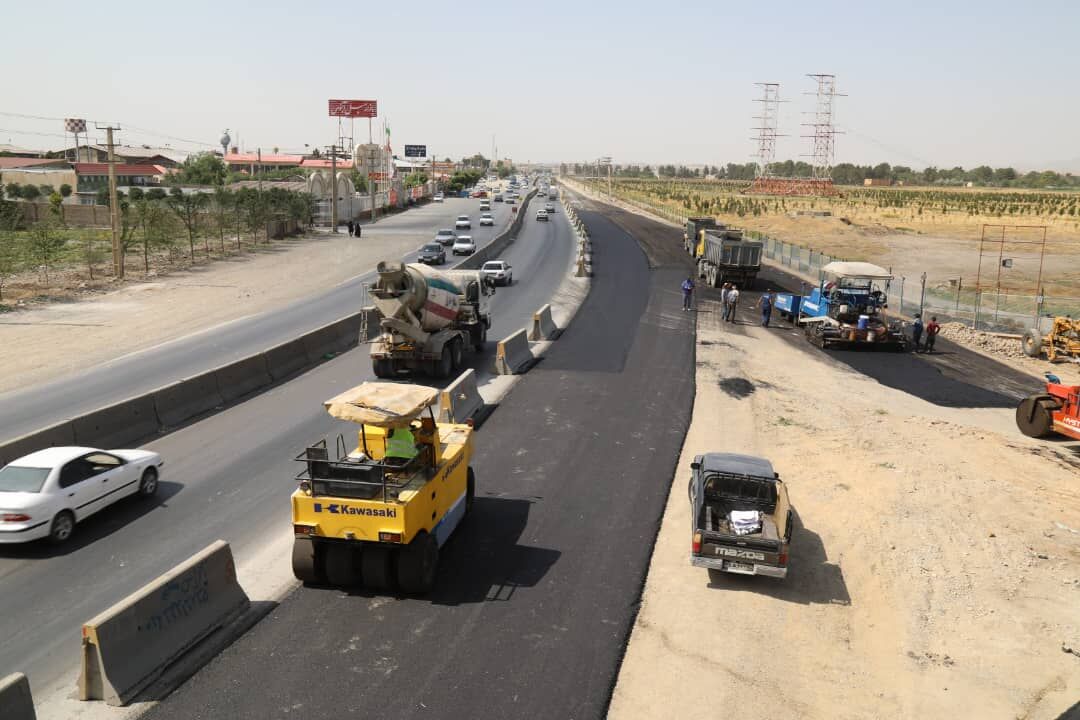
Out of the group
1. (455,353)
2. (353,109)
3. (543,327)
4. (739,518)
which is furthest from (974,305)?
(353,109)

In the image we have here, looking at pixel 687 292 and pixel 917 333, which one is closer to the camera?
pixel 917 333

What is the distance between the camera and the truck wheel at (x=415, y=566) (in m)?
12.4

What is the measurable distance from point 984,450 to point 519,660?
15.5m

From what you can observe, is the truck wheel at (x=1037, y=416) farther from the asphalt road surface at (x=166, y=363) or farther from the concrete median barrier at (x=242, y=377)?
the asphalt road surface at (x=166, y=363)

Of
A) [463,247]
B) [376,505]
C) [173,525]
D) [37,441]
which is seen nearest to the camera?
[376,505]

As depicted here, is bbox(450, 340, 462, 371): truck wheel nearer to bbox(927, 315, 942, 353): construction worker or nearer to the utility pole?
bbox(927, 315, 942, 353): construction worker

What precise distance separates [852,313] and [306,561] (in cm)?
2805

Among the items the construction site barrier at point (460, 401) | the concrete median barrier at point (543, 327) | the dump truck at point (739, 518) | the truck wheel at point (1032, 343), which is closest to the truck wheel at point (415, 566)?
the dump truck at point (739, 518)

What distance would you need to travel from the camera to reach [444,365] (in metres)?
25.9

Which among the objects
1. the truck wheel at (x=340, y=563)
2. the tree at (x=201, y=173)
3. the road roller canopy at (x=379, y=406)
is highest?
the tree at (x=201, y=173)

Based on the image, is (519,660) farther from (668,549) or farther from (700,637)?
(668,549)

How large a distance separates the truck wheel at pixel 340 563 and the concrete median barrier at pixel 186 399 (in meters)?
9.79

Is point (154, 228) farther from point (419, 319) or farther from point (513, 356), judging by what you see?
point (513, 356)

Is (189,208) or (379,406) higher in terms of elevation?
(189,208)
